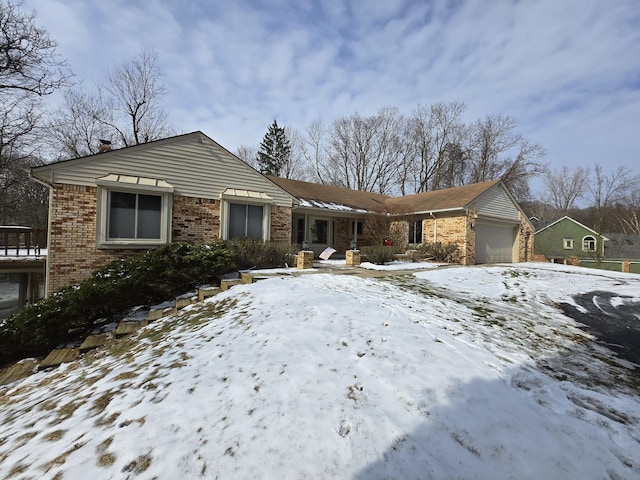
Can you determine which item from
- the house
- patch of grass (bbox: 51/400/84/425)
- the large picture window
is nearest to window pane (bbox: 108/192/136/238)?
the large picture window

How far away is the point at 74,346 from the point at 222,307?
2.90 meters

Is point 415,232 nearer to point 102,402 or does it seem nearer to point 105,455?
point 102,402

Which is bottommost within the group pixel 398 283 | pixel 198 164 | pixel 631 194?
pixel 398 283

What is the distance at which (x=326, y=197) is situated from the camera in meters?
15.9

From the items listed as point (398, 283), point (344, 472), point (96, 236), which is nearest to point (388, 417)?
point (344, 472)

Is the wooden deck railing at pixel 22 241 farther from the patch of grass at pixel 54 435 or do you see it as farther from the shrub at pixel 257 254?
the patch of grass at pixel 54 435

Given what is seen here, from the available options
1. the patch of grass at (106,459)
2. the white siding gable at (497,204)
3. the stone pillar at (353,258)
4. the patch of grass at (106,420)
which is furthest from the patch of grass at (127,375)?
the white siding gable at (497,204)

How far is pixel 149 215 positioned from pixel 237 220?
2.71 meters

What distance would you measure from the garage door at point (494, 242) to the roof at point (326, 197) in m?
5.37

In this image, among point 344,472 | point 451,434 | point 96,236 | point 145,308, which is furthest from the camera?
point 96,236

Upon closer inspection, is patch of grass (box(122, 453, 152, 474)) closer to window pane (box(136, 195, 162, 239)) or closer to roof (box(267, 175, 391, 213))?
window pane (box(136, 195, 162, 239))

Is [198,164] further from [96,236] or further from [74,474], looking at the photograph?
[74,474]

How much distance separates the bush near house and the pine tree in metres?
27.1

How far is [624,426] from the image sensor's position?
226cm
